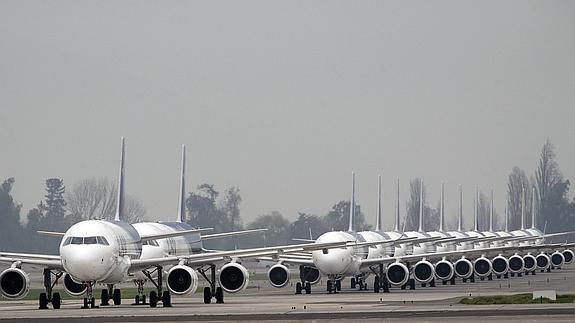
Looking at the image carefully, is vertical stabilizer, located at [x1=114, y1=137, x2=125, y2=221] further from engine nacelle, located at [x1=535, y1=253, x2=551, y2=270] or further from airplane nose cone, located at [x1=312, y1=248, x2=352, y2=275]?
engine nacelle, located at [x1=535, y1=253, x2=551, y2=270]

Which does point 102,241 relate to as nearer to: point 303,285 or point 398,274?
point 303,285

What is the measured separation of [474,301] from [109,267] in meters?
16.2

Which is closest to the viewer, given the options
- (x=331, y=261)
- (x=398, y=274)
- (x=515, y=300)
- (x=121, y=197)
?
(x=515, y=300)

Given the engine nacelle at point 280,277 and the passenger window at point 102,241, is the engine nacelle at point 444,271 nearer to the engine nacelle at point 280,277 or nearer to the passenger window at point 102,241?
the engine nacelle at point 280,277

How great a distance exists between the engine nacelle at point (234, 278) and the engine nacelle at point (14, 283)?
31.3 ft

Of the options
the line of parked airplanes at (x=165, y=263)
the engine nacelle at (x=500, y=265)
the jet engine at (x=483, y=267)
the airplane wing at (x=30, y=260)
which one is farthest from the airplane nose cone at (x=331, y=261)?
the engine nacelle at (x=500, y=265)

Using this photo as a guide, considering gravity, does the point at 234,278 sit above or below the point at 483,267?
below

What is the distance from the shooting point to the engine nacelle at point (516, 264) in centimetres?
12888

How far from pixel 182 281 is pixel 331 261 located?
23.5 m

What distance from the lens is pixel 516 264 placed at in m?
129

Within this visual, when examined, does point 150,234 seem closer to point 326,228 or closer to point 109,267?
point 109,267

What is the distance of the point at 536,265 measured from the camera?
138 m

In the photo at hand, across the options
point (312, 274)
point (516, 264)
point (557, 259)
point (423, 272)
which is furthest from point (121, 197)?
point (557, 259)

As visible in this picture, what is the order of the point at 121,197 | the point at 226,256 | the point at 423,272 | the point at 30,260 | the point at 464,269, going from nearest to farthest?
the point at 30,260
the point at 226,256
the point at 121,197
the point at 423,272
the point at 464,269
